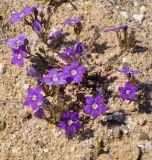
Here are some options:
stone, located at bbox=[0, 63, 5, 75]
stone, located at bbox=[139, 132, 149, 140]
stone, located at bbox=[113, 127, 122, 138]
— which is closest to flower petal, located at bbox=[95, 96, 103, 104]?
stone, located at bbox=[113, 127, 122, 138]

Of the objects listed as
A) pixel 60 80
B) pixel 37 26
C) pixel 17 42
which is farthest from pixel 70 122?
pixel 37 26

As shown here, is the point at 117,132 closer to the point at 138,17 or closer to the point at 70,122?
the point at 70,122

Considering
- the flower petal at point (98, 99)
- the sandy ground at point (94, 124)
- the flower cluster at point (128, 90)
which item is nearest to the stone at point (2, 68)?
the sandy ground at point (94, 124)

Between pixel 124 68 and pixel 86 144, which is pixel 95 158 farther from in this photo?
pixel 124 68

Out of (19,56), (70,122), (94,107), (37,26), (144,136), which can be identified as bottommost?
(144,136)

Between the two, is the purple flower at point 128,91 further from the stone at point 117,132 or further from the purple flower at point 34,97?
the purple flower at point 34,97

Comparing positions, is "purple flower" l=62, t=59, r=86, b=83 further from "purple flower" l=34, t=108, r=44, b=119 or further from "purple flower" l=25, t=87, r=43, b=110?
"purple flower" l=34, t=108, r=44, b=119
